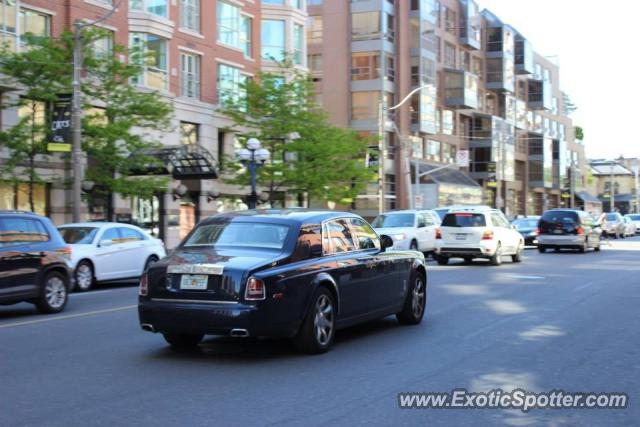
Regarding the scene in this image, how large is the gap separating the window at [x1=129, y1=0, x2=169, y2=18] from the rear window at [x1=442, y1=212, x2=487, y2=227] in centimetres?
1641

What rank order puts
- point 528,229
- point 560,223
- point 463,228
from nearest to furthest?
point 463,228 < point 560,223 < point 528,229

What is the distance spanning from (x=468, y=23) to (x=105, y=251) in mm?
59142

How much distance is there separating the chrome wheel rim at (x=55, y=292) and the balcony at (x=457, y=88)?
58.7m

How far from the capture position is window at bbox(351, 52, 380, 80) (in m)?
59.8

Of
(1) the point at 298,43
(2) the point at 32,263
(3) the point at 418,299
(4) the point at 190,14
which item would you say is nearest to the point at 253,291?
(3) the point at 418,299

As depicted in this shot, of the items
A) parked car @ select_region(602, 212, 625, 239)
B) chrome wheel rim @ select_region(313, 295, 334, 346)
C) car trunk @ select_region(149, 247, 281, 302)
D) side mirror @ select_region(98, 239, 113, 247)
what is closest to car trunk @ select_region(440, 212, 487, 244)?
side mirror @ select_region(98, 239, 113, 247)

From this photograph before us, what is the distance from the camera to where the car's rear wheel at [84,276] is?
18031 mm

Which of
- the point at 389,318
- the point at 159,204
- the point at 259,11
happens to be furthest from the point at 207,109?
the point at 389,318

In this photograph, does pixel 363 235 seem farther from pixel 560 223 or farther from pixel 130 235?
pixel 560 223

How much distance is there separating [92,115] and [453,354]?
2013cm

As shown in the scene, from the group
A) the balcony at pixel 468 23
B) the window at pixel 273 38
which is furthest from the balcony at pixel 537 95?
the window at pixel 273 38

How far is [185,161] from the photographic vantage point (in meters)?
34.2

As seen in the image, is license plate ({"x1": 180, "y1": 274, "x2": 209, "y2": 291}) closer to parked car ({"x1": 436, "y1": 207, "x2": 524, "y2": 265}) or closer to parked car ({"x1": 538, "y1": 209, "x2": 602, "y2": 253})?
parked car ({"x1": 436, "y1": 207, "x2": 524, "y2": 265})

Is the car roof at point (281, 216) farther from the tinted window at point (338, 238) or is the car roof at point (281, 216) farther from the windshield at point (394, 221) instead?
the windshield at point (394, 221)
